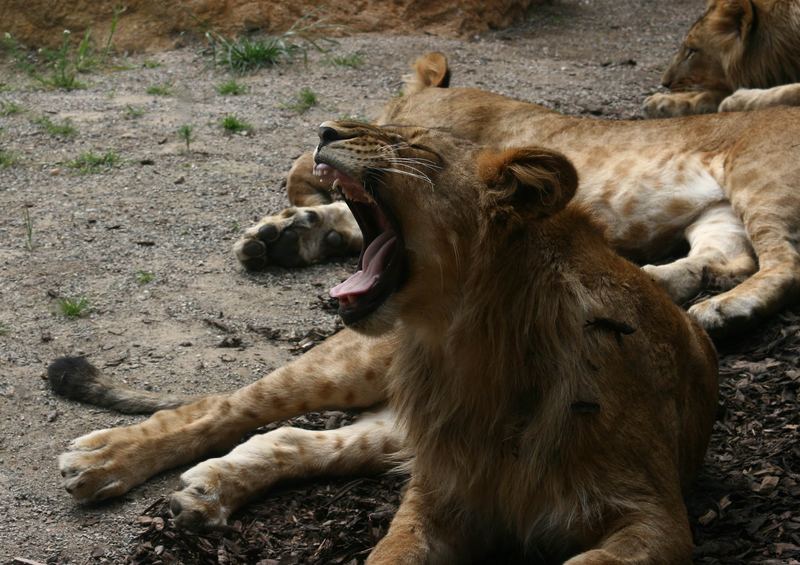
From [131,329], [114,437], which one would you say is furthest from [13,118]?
[114,437]

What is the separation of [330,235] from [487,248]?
319 cm

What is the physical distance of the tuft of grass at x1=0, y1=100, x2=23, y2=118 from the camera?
361 inches

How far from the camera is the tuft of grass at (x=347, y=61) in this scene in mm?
10312

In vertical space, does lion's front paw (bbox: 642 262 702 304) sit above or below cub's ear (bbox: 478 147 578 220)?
below

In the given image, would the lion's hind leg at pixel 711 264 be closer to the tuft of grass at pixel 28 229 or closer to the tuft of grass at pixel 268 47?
the tuft of grass at pixel 28 229

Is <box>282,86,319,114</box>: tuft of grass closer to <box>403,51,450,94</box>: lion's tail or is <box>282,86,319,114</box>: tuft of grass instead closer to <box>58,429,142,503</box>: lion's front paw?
<box>403,51,450,94</box>: lion's tail

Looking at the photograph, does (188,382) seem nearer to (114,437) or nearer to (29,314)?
(114,437)

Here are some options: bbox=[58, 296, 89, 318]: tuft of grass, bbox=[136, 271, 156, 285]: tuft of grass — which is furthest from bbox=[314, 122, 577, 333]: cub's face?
bbox=[136, 271, 156, 285]: tuft of grass

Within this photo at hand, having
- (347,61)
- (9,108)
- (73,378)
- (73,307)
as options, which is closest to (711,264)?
(73,378)

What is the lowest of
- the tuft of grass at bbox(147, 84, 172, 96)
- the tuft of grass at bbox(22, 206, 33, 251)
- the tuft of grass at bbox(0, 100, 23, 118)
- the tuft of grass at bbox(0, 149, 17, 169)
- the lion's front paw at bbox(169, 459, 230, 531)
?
the tuft of grass at bbox(0, 100, 23, 118)

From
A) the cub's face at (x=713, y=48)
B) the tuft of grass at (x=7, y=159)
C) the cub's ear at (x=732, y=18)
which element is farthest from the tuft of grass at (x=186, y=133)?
the cub's ear at (x=732, y=18)

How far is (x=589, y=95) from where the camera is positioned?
30.9 feet

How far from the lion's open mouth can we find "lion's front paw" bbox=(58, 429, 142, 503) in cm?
135

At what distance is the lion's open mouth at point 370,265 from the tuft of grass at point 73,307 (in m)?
2.65
